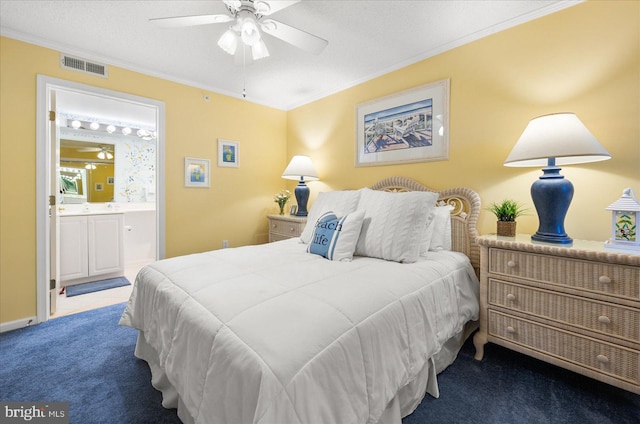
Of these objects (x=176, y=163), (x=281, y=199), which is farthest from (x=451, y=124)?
(x=176, y=163)

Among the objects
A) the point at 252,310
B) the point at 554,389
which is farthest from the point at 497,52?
the point at 252,310

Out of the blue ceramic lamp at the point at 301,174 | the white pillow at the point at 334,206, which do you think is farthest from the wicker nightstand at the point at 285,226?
the white pillow at the point at 334,206

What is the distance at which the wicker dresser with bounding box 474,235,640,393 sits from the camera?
1383 millimetres

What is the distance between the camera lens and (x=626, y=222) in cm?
154

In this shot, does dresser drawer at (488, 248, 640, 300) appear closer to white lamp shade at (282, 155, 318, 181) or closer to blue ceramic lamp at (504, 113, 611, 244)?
blue ceramic lamp at (504, 113, 611, 244)

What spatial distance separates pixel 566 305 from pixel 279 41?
9.37ft

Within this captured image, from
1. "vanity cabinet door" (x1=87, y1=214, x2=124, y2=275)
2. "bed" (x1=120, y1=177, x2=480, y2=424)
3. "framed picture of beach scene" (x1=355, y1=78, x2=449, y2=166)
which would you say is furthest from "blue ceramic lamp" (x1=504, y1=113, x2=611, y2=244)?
"vanity cabinet door" (x1=87, y1=214, x2=124, y2=275)

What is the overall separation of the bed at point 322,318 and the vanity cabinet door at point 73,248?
2556 millimetres

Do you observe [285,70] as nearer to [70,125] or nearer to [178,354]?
[178,354]

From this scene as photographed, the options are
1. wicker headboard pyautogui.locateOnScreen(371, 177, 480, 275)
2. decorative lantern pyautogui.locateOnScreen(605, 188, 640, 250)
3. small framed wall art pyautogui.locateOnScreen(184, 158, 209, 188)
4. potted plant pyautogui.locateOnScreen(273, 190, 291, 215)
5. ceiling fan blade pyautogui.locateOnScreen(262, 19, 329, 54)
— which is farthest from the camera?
potted plant pyautogui.locateOnScreen(273, 190, 291, 215)

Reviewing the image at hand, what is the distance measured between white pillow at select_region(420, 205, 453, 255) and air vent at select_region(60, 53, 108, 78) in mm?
3415

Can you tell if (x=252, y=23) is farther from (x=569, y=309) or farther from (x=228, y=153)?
(x=569, y=309)

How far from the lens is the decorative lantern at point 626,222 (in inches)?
59.2

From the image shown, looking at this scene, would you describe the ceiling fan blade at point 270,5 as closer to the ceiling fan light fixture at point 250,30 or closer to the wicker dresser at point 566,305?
the ceiling fan light fixture at point 250,30
